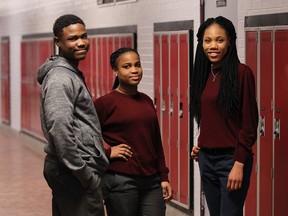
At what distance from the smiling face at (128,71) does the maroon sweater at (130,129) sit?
68 mm

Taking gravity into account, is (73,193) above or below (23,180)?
above

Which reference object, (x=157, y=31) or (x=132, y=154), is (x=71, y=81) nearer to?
(x=132, y=154)

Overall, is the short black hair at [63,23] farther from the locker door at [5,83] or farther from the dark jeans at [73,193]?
the locker door at [5,83]

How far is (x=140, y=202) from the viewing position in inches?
152

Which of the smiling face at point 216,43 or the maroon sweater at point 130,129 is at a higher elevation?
the smiling face at point 216,43

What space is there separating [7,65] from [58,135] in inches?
525

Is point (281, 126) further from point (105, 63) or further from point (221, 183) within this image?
point (105, 63)

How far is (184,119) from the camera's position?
7.03 metres

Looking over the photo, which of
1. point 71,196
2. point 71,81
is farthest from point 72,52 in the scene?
point 71,196

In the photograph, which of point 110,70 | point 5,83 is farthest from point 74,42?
point 5,83

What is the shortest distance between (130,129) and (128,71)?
0.31 m

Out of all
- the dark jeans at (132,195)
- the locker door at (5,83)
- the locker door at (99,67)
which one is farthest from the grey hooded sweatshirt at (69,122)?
the locker door at (5,83)

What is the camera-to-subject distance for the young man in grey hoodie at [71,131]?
333 centimetres

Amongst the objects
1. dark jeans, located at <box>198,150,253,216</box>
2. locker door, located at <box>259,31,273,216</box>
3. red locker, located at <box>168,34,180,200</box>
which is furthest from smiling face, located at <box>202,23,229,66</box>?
red locker, located at <box>168,34,180,200</box>
